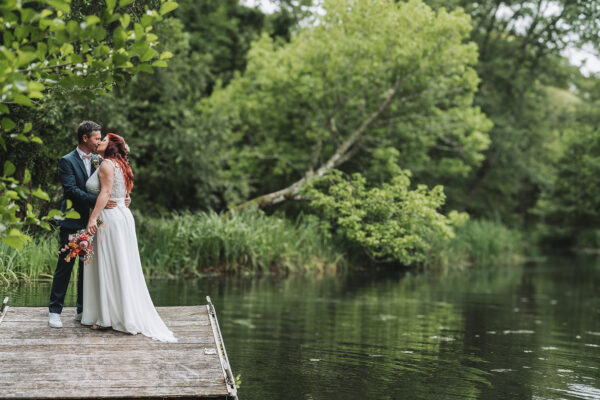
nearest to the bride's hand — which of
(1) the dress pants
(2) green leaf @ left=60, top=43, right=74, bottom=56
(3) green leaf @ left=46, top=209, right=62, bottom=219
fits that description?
(1) the dress pants

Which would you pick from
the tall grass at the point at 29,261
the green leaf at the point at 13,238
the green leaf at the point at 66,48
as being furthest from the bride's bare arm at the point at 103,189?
the tall grass at the point at 29,261

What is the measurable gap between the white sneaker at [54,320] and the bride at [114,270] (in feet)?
0.75

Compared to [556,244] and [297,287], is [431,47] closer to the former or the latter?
[297,287]

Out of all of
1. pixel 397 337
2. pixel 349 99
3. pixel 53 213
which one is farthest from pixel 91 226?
pixel 349 99

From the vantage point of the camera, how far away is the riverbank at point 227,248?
47.3ft

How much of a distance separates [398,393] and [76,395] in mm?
3274

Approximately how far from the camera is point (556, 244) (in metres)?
41.3

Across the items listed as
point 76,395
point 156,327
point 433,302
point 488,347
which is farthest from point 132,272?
point 433,302

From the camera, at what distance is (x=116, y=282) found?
630cm

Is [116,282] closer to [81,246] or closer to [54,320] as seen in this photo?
[81,246]

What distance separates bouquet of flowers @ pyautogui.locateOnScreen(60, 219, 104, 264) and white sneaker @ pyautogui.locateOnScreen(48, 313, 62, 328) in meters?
0.60

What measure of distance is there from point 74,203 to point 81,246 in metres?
0.75

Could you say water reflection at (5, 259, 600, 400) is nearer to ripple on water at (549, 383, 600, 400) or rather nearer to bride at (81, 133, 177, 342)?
ripple on water at (549, 383, 600, 400)

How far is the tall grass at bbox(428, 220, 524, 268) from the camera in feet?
73.1
